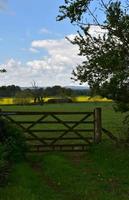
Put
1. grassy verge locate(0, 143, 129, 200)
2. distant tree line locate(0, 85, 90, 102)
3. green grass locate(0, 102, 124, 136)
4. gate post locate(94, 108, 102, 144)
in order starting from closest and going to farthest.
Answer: grassy verge locate(0, 143, 129, 200)
gate post locate(94, 108, 102, 144)
green grass locate(0, 102, 124, 136)
distant tree line locate(0, 85, 90, 102)

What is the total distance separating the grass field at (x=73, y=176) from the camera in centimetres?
1189

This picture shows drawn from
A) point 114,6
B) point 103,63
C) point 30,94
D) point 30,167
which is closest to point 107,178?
point 30,167

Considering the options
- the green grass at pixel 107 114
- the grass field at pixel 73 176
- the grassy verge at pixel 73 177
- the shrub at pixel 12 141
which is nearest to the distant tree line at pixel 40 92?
the green grass at pixel 107 114

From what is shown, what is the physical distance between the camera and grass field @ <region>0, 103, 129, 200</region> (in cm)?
1189

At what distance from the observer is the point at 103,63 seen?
63.4ft

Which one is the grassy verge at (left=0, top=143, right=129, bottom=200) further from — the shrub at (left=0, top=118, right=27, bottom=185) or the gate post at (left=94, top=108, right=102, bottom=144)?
the gate post at (left=94, top=108, right=102, bottom=144)

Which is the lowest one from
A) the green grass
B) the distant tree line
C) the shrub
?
the green grass

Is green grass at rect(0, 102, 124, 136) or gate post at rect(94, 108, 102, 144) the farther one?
green grass at rect(0, 102, 124, 136)

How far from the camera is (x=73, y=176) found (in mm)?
14641

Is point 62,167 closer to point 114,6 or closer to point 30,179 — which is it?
point 30,179

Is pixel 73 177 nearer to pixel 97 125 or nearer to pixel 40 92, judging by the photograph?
pixel 97 125

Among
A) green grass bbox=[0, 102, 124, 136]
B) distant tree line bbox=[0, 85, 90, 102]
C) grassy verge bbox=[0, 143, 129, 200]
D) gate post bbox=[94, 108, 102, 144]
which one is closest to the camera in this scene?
grassy verge bbox=[0, 143, 129, 200]

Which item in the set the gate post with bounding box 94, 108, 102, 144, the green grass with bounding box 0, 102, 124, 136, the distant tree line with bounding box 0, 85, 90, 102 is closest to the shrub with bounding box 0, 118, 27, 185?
the gate post with bounding box 94, 108, 102, 144

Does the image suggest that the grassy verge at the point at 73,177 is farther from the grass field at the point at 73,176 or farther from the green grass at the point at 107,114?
the green grass at the point at 107,114
